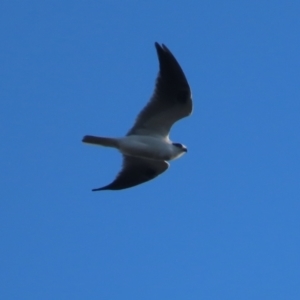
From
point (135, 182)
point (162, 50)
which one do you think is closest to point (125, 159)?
point (135, 182)

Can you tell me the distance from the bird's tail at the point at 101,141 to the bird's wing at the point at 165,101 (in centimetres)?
44

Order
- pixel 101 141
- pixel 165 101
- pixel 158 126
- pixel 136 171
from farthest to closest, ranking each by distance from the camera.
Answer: pixel 136 171 → pixel 158 126 → pixel 165 101 → pixel 101 141

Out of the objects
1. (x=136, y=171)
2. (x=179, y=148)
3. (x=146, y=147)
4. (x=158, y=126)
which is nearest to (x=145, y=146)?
(x=146, y=147)

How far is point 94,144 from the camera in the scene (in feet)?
74.5

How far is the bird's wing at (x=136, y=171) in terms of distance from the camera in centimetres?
2383

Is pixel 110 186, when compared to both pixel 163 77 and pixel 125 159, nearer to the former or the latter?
pixel 125 159

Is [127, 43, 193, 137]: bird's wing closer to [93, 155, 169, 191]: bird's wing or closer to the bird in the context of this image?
the bird

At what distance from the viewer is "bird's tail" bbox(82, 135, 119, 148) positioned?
22.6 metres

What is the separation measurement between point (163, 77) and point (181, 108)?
73 cm

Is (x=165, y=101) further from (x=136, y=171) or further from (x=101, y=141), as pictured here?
(x=136, y=171)

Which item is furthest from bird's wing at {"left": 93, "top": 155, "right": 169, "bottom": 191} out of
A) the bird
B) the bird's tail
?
the bird's tail

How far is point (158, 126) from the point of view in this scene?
23391 millimetres

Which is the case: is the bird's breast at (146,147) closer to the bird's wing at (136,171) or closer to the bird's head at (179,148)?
the bird's head at (179,148)

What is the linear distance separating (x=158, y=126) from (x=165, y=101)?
0.54 meters
